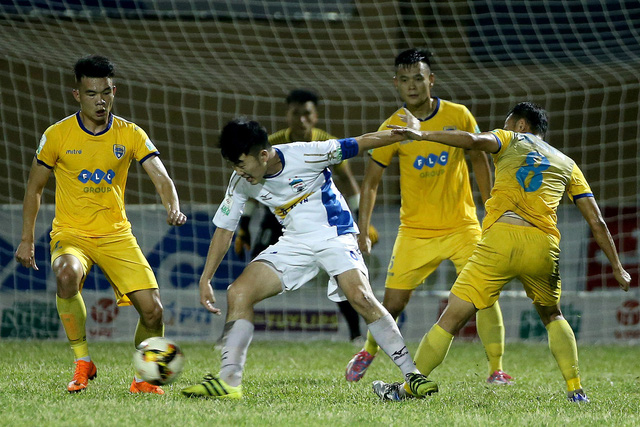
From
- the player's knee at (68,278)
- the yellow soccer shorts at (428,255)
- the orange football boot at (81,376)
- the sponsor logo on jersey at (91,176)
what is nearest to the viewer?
the orange football boot at (81,376)

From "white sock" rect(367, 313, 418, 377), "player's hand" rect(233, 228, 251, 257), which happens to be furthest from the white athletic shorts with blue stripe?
"player's hand" rect(233, 228, 251, 257)

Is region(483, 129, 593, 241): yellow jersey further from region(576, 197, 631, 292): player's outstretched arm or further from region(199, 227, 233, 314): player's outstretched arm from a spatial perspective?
region(199, 227, 233, 314): player's outstretched arm

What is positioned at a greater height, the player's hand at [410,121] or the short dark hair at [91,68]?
the short dark hair at [91,68]

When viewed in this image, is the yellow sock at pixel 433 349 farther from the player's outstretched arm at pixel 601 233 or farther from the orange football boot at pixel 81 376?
the orange football boot at pixel 81 376

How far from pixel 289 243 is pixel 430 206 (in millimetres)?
1509

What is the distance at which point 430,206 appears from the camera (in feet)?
19.7

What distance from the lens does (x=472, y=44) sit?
12625 millimetres

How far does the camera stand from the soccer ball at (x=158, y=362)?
459 centimetres

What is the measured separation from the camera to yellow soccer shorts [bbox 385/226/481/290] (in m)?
5.94

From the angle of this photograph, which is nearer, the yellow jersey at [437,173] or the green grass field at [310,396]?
the green grass field at [310,396]

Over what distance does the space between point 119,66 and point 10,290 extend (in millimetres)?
3064

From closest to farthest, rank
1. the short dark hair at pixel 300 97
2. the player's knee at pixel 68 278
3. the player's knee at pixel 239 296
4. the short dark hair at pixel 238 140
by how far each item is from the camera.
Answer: the short dark hair at pixel 238 140, the player's knee at pixel 239 296, the player's knee at pixel 68 278, the short dark hair at pixel 300 97

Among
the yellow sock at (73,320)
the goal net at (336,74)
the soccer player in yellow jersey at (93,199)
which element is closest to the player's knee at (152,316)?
the soccer player in yellow jersey at (93,199)

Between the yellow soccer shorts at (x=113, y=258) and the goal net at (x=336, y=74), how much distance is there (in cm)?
474
